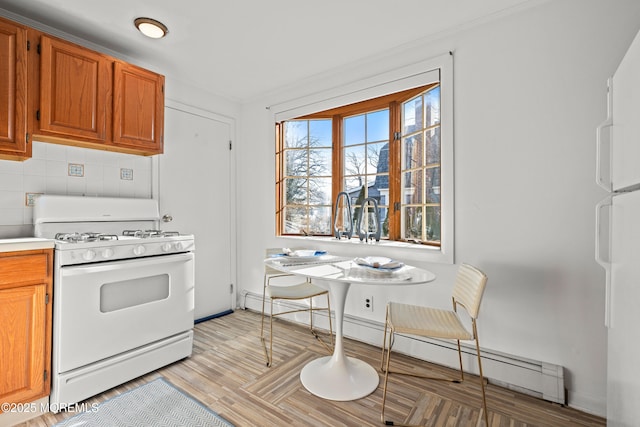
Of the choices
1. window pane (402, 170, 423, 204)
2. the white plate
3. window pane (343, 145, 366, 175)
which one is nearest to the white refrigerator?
the white plate

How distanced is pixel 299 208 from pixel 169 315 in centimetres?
162

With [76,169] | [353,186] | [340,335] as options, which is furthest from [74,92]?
[340,335]

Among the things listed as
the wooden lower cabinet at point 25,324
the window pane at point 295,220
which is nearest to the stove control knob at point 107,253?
the wooden lower cabinet at point 25,324

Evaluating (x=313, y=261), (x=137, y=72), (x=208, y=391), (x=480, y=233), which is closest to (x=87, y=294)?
(x=208, y=391)

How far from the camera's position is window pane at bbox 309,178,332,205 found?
320 centimetres

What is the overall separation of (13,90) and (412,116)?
274 cm

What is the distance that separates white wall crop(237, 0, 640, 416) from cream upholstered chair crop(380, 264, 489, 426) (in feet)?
1.02

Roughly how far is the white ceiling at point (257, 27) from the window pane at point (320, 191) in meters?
1.05

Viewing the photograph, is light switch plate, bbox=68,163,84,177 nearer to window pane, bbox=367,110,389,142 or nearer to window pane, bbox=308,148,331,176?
window pane, bbox=308,148,331,176

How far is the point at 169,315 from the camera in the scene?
225cm

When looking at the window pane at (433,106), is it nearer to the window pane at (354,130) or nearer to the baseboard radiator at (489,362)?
the window pane at (354,130)

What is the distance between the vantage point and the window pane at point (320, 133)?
127 inches

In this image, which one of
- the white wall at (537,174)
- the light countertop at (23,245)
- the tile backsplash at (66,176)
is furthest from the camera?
the tile backsplash at (66,176)

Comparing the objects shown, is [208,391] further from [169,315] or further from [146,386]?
[169,315]
